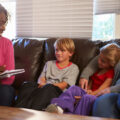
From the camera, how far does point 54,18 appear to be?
2.76 metres

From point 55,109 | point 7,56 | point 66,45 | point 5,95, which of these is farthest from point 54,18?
point 55,109

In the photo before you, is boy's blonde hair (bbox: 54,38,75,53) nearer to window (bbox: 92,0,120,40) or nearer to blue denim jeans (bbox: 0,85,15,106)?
window (bbox: 92,0,120,40)

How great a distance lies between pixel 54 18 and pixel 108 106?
166 cm

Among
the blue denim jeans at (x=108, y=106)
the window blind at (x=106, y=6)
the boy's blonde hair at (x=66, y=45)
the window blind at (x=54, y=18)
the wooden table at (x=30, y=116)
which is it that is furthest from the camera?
the window blind at (x=54, y=18)

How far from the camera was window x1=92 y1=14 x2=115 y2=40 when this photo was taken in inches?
103

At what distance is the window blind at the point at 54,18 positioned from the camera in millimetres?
2582

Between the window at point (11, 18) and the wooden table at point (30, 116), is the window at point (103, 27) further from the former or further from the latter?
the wooden table at point (30, 116)

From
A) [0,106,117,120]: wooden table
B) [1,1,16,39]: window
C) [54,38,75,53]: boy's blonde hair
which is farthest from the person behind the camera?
[1,1,16,39]: window

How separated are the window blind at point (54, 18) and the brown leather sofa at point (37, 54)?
36 centimetres

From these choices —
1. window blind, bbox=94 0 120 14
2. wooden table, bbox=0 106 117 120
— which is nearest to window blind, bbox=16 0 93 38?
window blind, bbox=94 0 120 14

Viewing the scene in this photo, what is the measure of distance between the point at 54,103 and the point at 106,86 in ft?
1.83

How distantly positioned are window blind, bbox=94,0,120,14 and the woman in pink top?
3.94ft


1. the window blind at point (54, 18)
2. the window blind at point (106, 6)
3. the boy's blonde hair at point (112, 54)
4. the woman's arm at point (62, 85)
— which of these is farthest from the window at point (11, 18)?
the boy's blonde hair at point (112, 54)

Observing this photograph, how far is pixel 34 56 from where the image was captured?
243cm
